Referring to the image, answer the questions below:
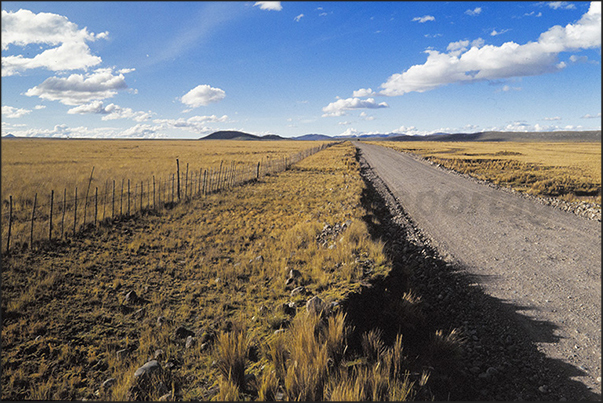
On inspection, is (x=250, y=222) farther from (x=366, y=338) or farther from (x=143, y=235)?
(x=366, y=338)

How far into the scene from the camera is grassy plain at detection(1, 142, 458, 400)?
143 inches

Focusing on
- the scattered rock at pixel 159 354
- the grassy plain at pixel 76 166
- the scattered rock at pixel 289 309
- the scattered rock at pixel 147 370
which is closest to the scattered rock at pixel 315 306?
the scattered rock at pixel 289 309

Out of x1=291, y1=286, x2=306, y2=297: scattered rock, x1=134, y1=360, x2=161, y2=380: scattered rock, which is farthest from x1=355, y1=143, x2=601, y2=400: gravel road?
x1=134, y1=360, x2=161, y2=380: scattered rock

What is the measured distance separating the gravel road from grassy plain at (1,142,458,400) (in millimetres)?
1349

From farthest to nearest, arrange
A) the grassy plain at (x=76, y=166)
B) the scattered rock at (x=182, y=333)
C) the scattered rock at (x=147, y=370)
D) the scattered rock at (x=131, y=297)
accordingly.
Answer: the grassy plain at (x=76, y=166) → the scattered rock at (x=131, y=297) → the scattered rock at (x=182, y=333) → the scattered rock at (x=147, y=370)

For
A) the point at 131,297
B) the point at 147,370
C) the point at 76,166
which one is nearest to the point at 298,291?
the point at 147,370

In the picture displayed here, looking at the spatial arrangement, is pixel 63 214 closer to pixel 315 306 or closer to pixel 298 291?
pixel 298 291

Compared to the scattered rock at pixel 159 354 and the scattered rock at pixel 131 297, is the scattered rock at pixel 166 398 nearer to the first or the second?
the scattered rock at pixel 159 354

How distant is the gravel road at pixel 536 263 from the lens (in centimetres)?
355

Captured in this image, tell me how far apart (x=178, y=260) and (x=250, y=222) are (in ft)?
13.7

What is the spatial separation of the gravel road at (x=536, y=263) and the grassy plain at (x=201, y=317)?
1.35 metres

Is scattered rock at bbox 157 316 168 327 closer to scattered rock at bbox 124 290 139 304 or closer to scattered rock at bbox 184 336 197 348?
scattered rock at bbox 184 336 197 348

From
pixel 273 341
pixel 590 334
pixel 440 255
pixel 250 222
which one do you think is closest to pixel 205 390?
pixel 273 341

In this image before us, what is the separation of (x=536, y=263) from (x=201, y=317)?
23.0 feet
